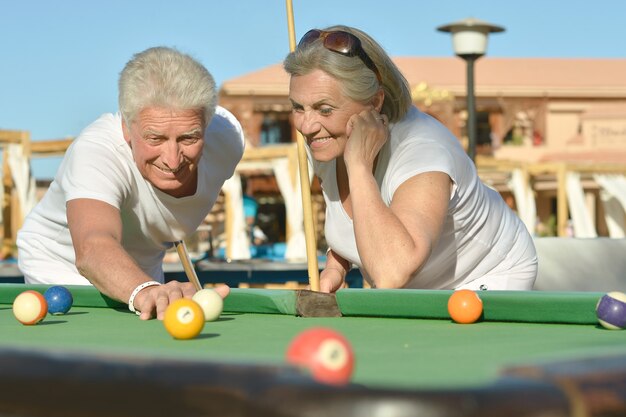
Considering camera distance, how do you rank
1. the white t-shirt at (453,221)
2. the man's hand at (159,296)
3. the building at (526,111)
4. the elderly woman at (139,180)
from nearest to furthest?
the man's hand at (159,296) → the elderly woman at (139,180) → the white t-shirt at (453,221) → the building at (526,111)

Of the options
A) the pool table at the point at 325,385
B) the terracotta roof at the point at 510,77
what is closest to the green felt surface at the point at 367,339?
the pool table at the point at 325,385

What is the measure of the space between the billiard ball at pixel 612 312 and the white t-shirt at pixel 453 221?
Result: 115 centimetres

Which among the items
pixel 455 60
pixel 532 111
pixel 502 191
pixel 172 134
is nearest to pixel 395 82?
pixel 172 134

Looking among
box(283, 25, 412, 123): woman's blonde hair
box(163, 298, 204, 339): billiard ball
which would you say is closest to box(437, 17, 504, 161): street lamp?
box(283, 25, 412, 123): woman's blonde hair

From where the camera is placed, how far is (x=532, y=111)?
34.2 m

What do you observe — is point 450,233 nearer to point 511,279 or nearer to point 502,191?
point 511,279

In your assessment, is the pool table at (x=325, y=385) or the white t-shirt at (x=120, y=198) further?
the white t-shirt at (x=120, y=198)

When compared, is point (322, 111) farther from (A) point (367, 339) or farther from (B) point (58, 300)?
(A) point (367, 339)

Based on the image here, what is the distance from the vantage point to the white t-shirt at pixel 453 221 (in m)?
3.72

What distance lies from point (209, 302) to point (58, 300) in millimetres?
660

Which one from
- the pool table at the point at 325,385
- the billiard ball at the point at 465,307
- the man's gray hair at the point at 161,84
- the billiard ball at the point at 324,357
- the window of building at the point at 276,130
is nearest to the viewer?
the pool table at the point at 325,385

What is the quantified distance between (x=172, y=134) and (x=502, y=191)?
2630 cm

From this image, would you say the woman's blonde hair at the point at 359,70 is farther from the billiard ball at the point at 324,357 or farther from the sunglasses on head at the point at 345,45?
the billiard ball at the point at 324,357

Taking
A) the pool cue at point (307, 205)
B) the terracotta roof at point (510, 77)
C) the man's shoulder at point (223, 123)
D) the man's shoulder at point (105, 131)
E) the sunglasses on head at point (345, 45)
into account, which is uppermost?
the sunglasses on head at point (345, 45)
